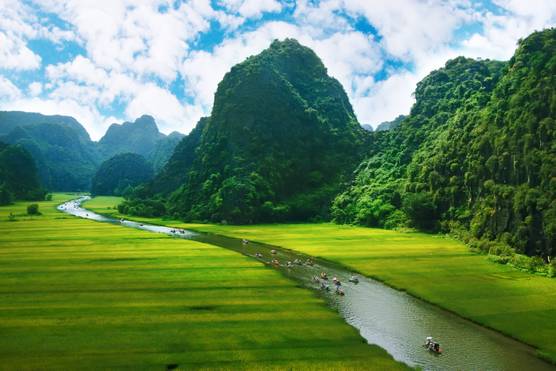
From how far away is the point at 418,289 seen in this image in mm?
40688

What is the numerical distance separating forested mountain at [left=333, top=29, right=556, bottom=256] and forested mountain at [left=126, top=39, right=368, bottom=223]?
608 inches

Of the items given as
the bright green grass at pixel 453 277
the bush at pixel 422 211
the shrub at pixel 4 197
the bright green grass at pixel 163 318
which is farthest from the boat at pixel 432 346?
the shrub at pixel 4 197

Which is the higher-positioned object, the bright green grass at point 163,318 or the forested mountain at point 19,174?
the forested mountain at point 19,174

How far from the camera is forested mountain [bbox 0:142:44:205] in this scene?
172000mm

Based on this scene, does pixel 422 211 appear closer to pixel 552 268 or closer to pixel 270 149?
pixel 552 268

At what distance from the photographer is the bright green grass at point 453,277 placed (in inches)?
1243

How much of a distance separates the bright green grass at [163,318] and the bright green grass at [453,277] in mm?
10503

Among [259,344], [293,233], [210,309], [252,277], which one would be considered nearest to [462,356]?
[259,344]

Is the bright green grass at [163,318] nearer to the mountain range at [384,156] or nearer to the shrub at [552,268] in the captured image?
the shrub at [552,268]

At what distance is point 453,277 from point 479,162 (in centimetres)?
3984

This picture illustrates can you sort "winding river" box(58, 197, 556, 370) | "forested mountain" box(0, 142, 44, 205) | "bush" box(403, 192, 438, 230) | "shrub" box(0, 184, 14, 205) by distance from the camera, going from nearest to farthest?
"winding river" box(58, 197, 556, 370) → "bush" box(403, 192, 438, 230) → "shrub" box(0, 184, 14, 205) → "forested mountain" box(0, 142, 44, 205)

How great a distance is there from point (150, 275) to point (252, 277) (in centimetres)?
1036

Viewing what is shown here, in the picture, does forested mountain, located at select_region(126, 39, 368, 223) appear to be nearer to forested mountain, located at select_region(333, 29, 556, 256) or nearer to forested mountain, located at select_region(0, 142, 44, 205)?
forested mountain, located at select_region(333, 29, 556, 256)

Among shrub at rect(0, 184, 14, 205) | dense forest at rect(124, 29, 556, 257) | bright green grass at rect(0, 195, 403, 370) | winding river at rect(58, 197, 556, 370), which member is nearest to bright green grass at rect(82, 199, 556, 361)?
winding river at rect(58, 197, 556, 370)
